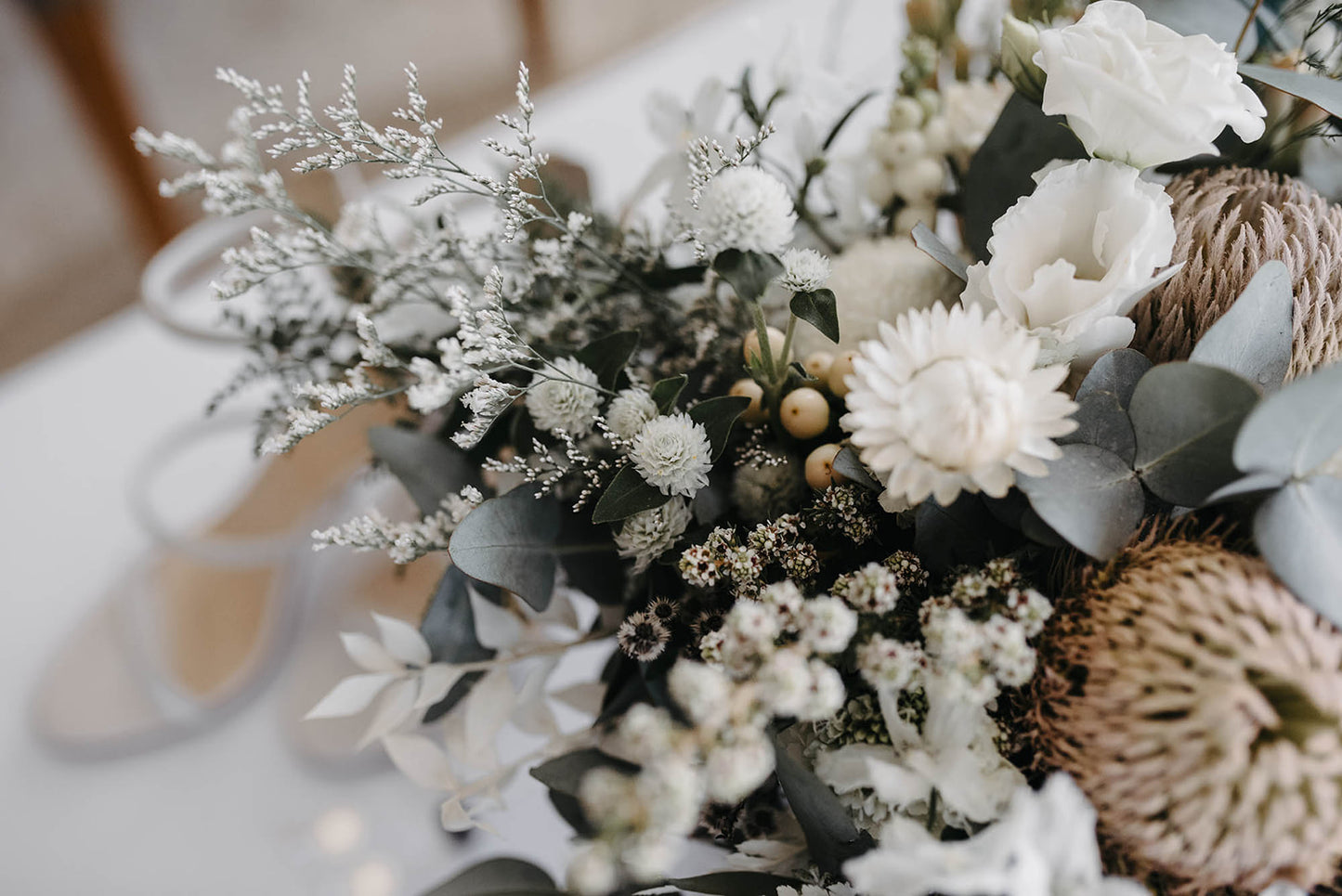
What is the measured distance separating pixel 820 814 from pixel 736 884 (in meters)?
0.07

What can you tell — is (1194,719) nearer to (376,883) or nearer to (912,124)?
(912,124)

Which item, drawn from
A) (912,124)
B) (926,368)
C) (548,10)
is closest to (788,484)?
(926,368)

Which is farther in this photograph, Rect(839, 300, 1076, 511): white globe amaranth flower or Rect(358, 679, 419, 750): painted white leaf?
Rect(358, 679, 419, 750): painted white leaf

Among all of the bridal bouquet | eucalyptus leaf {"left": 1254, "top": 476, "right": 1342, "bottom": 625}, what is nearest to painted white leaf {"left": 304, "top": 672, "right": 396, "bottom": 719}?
the bridal bouquet

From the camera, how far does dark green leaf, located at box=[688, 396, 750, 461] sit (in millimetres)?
361

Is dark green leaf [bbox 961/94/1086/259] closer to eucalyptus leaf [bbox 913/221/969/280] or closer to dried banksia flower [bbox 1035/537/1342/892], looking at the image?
eucalyptus leaf [bbox 913/221/969/280]

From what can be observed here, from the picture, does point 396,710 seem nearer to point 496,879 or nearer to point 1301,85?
point 496,879

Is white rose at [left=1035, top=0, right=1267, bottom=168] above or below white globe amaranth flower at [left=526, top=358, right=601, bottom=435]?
above

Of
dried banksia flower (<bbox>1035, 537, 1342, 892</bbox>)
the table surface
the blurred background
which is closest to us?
dried banksia flower (<bbox>1035, 537, 1342, 892</bbox>)

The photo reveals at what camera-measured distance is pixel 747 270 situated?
30 cm

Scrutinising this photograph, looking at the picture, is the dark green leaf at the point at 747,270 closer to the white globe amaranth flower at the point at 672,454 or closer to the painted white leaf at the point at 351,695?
the white globe amaranth flower at the point at 672,454

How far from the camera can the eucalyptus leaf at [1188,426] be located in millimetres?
301

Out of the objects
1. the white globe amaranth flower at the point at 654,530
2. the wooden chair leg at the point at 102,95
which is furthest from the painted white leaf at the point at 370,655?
the wooden chair leg at the point at 102,95

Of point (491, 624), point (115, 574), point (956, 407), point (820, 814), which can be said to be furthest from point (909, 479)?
point (115, 574)
